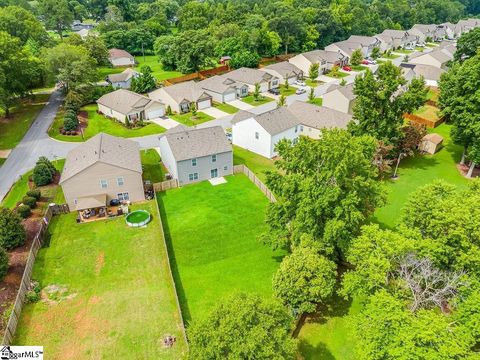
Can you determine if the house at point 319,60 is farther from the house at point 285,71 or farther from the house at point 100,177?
the house at point 100,177

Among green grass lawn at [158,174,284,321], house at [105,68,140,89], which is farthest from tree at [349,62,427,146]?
house at [105,68,140,89]

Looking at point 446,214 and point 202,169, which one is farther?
point 202,169

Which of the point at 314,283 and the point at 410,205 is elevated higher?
the point at 410,205

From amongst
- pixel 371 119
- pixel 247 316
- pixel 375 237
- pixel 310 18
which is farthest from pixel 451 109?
pixel 310 18

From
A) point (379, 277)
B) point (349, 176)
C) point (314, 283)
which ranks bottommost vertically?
point (314, 283)

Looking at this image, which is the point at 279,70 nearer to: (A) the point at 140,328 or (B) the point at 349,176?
(B) the point at 349,176
